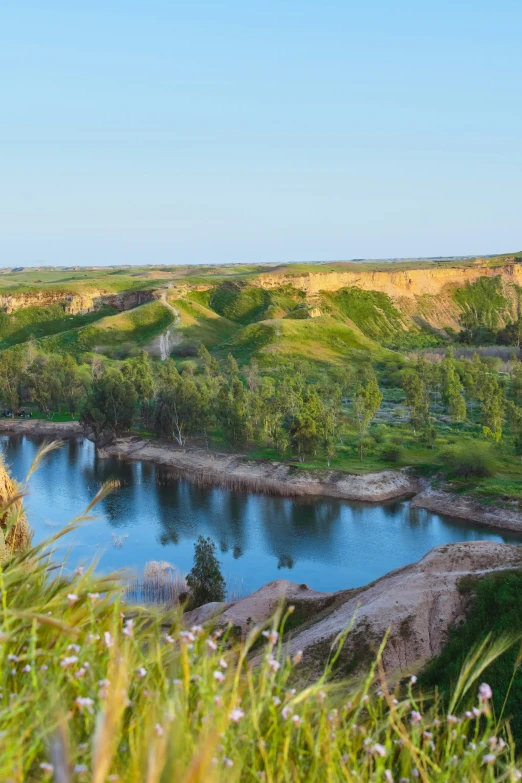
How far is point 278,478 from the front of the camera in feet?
146

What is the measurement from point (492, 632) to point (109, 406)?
4360 cm

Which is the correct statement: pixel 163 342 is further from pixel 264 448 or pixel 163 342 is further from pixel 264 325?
pixel 264 448

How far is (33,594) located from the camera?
561cm

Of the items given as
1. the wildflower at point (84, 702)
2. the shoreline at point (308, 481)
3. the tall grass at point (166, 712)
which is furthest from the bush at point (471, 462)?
the wildflower at point (84, 702)

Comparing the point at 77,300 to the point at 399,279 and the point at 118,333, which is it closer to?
the point at 118,333

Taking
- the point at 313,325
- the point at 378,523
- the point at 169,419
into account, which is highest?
the point at 313,325

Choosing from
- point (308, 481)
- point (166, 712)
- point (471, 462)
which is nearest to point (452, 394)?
point (471, 462)

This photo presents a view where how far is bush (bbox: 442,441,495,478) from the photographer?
41250 millimetres

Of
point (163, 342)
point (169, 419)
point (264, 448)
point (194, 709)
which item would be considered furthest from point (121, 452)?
point (194, 709)

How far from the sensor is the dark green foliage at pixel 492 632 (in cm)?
1188

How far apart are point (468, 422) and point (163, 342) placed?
1771 inches

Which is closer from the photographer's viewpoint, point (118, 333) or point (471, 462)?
point (471, 462)

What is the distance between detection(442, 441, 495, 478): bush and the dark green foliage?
25600mm

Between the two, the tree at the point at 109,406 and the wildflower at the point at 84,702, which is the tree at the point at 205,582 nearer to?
the wildflower at the point at 84,702
